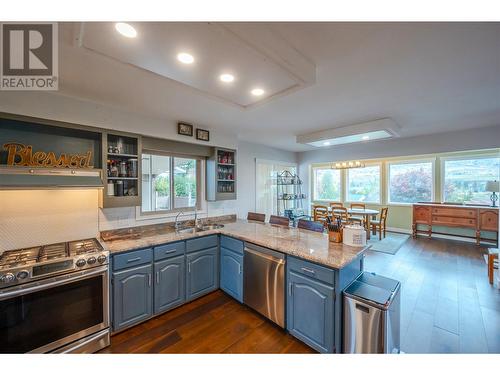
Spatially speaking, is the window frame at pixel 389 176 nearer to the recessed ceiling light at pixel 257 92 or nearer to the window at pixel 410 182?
the window at pixel 410 182

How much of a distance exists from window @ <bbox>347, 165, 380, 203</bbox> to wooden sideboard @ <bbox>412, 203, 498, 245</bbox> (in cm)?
127

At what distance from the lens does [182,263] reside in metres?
2.47

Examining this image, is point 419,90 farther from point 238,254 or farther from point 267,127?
point 238,254

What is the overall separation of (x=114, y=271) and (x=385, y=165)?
7.26 m

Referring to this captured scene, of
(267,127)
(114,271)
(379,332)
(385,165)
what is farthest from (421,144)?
(114,271)

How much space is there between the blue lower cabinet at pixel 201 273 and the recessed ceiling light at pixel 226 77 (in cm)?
199

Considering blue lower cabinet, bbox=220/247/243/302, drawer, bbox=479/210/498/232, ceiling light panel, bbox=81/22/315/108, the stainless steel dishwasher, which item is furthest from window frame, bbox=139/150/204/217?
drawer, bbox=479/210/498/232

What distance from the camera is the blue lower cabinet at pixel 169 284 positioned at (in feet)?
7.52

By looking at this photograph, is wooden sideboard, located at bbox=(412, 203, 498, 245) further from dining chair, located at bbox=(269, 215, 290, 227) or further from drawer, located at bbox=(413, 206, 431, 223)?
dining chair, located at bbox=(269, 215, 290, 227)

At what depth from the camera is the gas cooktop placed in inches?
60.1

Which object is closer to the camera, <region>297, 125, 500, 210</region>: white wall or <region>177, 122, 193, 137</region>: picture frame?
<region>177, 122, 193, 137</region>: picture frame

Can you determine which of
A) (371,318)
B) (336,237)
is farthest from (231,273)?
(371,318)

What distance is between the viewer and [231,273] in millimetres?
2654

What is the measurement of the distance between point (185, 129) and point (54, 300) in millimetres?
2405
